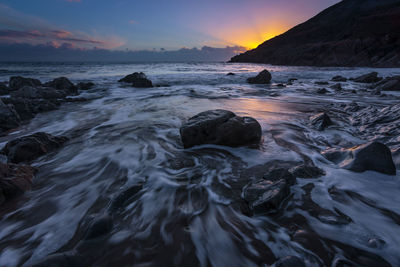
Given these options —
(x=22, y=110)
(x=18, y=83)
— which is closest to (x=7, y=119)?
(x=22, y=110)

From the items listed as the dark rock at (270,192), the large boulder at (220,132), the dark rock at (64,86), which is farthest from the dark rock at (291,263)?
the dark rock at (64,86)

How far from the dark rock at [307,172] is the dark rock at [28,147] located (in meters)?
3.99

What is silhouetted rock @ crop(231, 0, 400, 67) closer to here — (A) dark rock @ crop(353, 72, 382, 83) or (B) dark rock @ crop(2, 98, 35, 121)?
(A) dark rock @ crop(353, 72, 382, 83)

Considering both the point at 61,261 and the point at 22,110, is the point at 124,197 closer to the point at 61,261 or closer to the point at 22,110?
the point at 61,261

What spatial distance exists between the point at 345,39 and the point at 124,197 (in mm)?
58547

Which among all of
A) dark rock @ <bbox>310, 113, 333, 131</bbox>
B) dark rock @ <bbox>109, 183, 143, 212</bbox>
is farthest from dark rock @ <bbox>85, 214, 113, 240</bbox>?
dark rock @ <bbox>310, 113, 333, 131</bbox>

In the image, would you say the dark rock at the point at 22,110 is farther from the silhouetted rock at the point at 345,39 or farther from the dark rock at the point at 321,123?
the silhouetted rock at the point at 345,39

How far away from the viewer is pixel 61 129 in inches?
191

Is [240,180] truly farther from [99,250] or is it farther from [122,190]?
[99,250]

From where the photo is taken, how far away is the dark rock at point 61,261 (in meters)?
1.30

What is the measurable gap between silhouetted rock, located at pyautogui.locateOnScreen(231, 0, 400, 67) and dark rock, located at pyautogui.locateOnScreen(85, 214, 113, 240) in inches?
1554

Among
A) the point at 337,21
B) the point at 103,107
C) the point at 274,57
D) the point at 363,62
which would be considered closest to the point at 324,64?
the point at 363,62

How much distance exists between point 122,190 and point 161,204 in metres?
0.55

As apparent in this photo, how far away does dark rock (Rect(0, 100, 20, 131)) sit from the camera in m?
4.80
